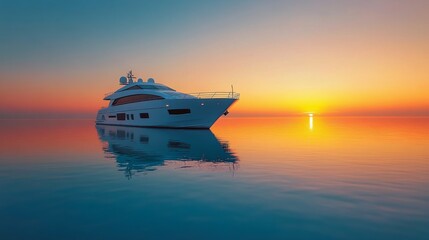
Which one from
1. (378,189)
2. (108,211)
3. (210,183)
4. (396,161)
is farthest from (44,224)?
(396,161)

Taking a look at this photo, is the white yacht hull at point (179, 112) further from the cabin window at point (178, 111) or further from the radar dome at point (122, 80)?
the radar dome at point (122, 80)

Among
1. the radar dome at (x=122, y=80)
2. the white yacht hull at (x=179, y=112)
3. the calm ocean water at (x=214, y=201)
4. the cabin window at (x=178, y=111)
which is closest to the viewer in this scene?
the calm ocean water at (x=214, y=201)

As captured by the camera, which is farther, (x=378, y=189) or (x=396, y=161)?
(x=396, y=161)

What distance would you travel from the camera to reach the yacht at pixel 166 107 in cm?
2992

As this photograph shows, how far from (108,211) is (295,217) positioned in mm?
3914

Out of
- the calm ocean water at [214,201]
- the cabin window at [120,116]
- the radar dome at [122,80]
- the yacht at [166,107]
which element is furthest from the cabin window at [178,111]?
the calm ocean water at [214,201]

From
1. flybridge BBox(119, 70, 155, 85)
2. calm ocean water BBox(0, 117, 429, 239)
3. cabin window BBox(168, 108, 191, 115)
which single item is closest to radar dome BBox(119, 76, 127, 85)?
flybridge BBox(119, 70, 155, 85)

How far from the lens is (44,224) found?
5.08 metres

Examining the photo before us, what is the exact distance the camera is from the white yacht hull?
2975cm

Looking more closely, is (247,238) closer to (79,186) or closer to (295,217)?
(295,217)

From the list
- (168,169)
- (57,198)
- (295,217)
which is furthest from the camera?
(168,169)

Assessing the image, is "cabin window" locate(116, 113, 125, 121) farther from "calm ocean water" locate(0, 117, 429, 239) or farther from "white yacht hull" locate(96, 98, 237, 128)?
"calm ocean water" locate(0, 117, 429, 239)

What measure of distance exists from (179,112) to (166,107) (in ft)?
5.36

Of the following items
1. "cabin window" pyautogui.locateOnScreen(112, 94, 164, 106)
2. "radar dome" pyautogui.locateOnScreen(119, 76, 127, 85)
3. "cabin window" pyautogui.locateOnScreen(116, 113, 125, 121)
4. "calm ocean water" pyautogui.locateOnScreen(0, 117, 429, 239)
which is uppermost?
"radar dome" pyautogui.locateOnScreen(119, 76, 127, 85)
